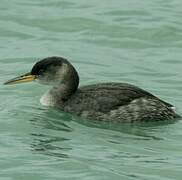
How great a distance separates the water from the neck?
173 millimetres

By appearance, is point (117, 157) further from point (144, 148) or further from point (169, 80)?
point (169, 80)

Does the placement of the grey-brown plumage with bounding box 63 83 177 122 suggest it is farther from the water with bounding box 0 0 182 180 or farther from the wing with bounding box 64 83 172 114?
the water with bounding box 0 0 182 180

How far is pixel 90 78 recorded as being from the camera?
16.0 metres

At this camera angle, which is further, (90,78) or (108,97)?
(90,78)

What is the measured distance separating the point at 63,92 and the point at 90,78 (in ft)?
4.46

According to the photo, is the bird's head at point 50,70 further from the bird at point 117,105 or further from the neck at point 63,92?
the bird at point 117,105

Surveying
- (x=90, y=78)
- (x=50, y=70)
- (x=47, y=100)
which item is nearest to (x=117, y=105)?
(x=47, y=100)

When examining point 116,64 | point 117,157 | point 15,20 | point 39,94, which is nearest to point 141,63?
point 116,64

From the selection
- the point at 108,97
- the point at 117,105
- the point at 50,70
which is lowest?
the point at 117,105

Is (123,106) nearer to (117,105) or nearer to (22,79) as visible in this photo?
(117,105)

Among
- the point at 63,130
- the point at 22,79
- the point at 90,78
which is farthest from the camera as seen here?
the point at 90,78

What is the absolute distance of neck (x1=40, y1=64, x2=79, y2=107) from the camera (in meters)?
14.6

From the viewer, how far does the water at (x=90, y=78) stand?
11586 millimetres

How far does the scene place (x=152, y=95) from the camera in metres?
14.2
